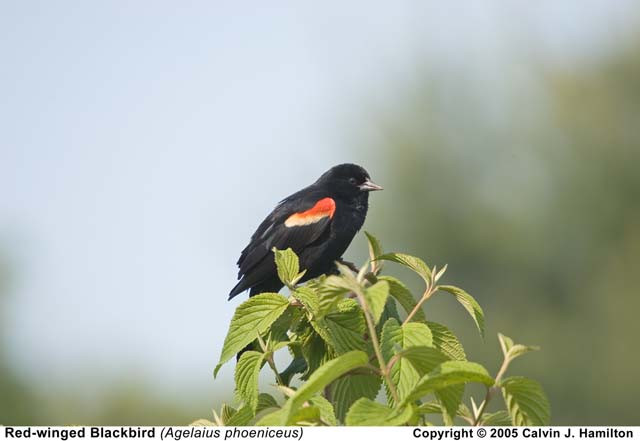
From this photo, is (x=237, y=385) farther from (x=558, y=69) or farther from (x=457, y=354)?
(x=558, y=69)

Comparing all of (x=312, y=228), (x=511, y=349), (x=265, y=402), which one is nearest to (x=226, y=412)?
(x=265, y=402)

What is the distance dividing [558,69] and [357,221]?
71.0 feet

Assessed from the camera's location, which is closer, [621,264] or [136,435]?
[136,435]

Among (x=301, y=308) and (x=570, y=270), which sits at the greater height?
(x=301, y=308)

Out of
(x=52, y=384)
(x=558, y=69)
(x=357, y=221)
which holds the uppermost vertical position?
(x=357, y=221)

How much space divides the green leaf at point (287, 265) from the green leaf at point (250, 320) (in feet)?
→ 0.45

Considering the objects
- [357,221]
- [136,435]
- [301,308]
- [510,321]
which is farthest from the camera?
[510,321]

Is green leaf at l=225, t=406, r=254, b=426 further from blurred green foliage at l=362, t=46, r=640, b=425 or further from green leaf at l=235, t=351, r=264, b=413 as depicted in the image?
blurred green foliage at l=362, t=46, r=640, b=425

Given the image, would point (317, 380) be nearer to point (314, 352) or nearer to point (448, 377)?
point (448, 377)

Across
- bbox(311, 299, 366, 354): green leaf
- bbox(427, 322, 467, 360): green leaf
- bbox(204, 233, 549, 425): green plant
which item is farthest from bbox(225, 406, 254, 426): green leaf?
bbox(427, 322, 467, 360): green leaf

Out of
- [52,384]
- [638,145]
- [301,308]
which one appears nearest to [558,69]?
[638,145]

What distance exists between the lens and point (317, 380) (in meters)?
1.60

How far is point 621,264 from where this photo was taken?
23.7 m

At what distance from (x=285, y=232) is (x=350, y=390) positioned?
3222mm
